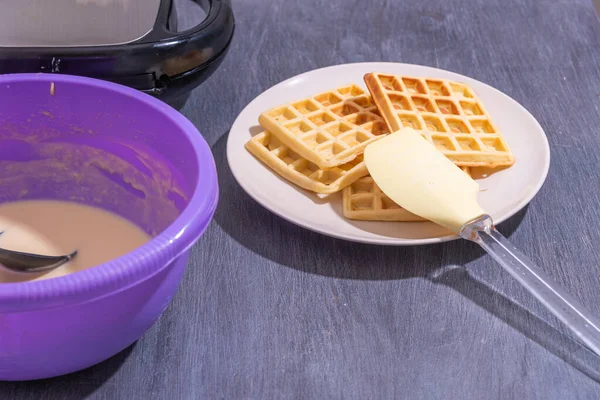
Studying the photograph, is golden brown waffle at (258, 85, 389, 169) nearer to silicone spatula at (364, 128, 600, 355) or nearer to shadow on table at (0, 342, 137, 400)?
silicone spatula at (364, 128, 600, 355)

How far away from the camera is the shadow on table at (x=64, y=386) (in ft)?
1.88

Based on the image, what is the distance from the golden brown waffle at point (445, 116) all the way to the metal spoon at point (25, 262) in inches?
18.0

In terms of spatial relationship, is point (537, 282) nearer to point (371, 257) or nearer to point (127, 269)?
point (371, 257)

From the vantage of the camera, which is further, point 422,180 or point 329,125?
point 329,125

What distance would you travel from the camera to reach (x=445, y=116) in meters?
0.90

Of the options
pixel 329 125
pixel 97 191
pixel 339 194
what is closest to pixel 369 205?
pixel 339 194

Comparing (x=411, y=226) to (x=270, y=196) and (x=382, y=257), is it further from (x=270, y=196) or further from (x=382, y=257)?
(x=270, y=196)

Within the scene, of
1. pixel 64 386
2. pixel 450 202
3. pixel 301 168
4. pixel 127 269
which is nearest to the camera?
pixel 127 269

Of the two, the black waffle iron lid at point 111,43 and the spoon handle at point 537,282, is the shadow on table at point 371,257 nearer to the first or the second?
the spoon handle at point 537,282

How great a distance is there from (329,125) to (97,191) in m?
0.32

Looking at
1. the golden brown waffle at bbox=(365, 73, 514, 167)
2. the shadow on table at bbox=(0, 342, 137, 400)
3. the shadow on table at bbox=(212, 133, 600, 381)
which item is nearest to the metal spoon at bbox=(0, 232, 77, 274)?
the shadow on table at bbox=(0, 342, 137, 400)

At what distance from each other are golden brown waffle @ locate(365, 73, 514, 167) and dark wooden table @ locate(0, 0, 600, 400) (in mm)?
94

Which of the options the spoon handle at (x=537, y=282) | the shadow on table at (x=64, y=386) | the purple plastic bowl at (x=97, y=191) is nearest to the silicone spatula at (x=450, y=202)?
the spoon handle at (x=537, y=282)

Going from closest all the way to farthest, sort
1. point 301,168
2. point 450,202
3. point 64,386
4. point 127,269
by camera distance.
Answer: point 127,269 < point 64,386 < point 450,202 < point 301,168
